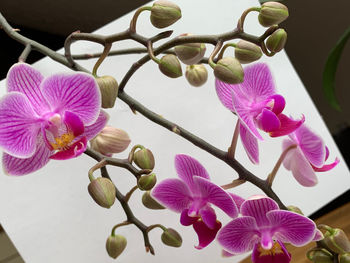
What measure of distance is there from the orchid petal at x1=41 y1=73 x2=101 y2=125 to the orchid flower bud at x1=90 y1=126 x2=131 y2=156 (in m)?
0.06

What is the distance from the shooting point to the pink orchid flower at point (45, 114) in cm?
40

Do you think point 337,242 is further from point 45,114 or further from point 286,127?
point 45,114

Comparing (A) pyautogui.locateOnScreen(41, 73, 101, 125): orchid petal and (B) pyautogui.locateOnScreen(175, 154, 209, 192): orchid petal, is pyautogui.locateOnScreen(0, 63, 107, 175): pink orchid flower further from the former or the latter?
(B) pyautogui.locateOnScreen(175, 154, 209, 192): orchid petal

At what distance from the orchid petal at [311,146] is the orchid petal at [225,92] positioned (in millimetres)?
75

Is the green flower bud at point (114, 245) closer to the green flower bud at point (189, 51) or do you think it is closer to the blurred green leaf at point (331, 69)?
the green flower bud at point (189, 51)

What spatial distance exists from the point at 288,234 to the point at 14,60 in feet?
1.52

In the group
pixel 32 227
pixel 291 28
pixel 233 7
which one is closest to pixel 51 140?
pixel 32 227

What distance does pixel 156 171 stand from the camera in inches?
24.4

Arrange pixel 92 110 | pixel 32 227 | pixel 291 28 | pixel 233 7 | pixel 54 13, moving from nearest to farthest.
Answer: pixel 92 110, pixel 32 227, pixel 233 7, pixel 54 13, pixel 291 28

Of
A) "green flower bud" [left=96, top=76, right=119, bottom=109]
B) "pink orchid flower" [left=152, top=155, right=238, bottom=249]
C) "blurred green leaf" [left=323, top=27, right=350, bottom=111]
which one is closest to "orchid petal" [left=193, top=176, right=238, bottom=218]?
"pink orchid flower" [left=152, top=155, right=238, bottom=249]

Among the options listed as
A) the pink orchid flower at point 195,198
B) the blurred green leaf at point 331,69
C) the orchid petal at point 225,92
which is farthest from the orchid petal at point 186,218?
the blurred green leaf at point 331,69

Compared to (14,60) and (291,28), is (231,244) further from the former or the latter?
(291,28)

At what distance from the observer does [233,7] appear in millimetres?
678

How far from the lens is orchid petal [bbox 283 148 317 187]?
1.71 ft
